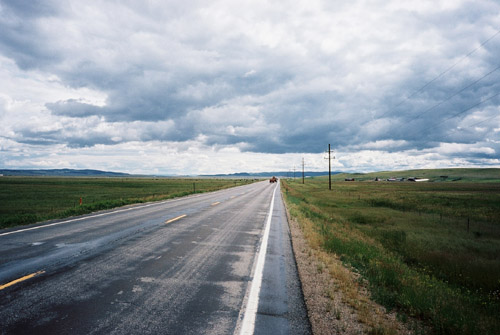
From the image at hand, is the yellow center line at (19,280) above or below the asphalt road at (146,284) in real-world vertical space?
above

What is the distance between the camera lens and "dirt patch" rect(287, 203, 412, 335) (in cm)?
380

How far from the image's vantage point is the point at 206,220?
42.4 ft

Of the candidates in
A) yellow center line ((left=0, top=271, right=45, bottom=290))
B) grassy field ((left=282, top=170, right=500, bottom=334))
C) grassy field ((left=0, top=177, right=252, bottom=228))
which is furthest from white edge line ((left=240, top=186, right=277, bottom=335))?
grassy field ((left=0, top=177, right=252, bottom=228))

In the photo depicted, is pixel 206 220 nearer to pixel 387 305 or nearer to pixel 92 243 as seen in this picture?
pixel 92 243

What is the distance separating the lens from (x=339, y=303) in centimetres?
459

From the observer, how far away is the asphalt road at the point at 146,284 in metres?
3.73

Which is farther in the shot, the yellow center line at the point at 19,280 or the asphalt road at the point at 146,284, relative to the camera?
the yellow center line at the point at 19,280

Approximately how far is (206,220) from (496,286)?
1067cm

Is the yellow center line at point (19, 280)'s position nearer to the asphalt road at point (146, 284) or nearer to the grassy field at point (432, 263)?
the asphalt road at point (146, 284)

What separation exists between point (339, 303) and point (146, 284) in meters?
3.61

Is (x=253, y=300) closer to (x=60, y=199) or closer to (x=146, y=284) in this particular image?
(x=146, y=284)

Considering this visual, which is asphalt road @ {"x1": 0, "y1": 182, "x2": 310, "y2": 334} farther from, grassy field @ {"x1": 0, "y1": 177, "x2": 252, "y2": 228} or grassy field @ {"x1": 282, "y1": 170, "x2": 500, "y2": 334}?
grassy field @ {"x1": 0, "y1": 177, "x2": 252, "y2": 228}

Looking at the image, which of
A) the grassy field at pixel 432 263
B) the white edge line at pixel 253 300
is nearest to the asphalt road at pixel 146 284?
the white edge line at pixel 253 300

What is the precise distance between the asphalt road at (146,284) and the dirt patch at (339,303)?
267 mm
